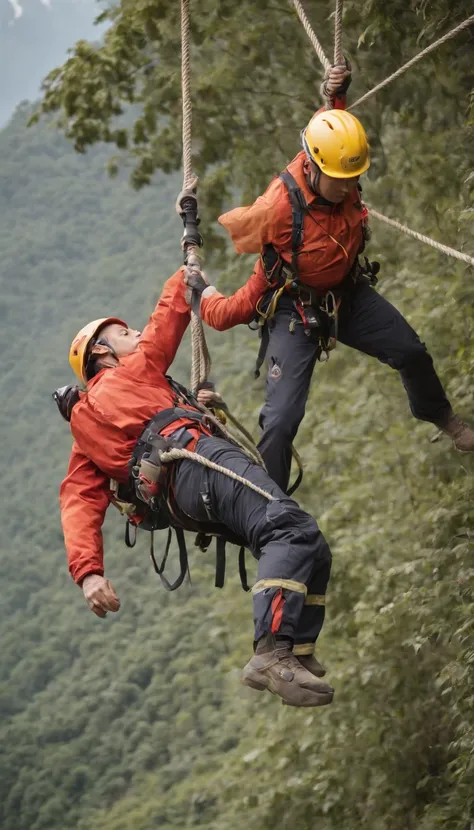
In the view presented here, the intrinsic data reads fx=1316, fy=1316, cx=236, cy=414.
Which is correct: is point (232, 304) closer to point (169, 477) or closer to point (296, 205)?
point (296, 205)

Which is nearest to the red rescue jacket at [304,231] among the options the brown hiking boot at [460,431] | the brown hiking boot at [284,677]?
the brown hiking boot at [460,431]

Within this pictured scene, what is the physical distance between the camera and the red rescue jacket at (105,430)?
13.9ft

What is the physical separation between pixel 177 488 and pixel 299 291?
786mm

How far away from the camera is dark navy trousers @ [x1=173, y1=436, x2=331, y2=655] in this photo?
3.72m

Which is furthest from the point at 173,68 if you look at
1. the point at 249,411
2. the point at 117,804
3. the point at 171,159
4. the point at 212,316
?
the point at 117,804

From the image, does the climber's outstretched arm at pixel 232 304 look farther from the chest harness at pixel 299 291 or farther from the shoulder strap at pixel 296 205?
the shoulder strap at pixel 296 205

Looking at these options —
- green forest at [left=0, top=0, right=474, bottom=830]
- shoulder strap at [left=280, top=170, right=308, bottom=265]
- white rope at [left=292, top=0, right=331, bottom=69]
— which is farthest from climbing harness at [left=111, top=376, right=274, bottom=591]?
green forest at [left=0, top=0, right=474, bottom=830]

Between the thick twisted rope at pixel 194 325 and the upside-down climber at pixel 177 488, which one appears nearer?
the upside-down climber at pixel 177 488

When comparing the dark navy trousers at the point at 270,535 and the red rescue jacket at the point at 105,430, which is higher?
the red rescue jacket at the point at 105,430

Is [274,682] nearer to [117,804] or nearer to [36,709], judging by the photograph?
[117,804]

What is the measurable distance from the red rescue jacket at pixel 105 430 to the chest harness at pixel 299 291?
0.37 m

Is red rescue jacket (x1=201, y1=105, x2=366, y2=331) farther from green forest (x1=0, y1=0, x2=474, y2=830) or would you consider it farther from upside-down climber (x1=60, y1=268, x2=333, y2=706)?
green forest (x1=0, y1=0, x2=474, y2=830)

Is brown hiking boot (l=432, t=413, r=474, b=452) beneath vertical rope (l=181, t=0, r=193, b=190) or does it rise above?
beneath

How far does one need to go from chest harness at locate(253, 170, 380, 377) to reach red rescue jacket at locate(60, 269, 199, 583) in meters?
0.37
